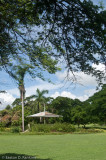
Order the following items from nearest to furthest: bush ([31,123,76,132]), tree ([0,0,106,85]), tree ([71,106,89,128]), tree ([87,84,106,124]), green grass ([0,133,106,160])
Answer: tree ([0,0,106,85]) < green grass ([0,133,106,160]) < bush ([31,123,76,132]) < tree ([87,84,106,124]) < tree ([71,106,89,128])

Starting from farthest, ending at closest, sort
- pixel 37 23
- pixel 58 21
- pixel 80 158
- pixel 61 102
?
pixel 61 102, pixel 80 158, pixel 37 23, pixel 58 21

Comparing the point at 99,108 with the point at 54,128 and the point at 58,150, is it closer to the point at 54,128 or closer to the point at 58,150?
the point at 54,128

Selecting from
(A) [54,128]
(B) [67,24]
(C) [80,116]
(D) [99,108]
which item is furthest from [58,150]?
(C) [80,116]

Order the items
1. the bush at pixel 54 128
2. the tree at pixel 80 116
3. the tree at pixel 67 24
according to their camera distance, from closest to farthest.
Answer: the tree at pixel 67 24 → the bush at pixel 54 128 → the tree at pixel 80 116

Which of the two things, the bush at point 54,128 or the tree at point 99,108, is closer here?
the bush at point 54,128

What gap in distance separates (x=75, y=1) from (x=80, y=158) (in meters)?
6.28

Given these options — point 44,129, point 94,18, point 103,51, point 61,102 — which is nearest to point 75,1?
point 94,18

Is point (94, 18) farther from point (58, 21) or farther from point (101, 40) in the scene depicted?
point (58, 21)

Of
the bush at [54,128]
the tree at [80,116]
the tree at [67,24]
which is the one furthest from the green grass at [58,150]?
the tree at [80,116]

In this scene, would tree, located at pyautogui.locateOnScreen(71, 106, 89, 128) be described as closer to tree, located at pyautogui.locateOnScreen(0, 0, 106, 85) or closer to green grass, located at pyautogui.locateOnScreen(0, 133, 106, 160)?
green grass, located at pyautogui.locateOnScreen(0, 133, 106, 160)

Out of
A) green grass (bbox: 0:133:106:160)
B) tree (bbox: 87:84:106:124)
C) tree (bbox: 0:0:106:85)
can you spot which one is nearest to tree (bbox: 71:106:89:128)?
tree (bbox: 87:84:106:124)

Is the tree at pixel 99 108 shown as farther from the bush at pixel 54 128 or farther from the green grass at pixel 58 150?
the green grass at pixel 58 150

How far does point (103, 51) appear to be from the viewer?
4.11 metres

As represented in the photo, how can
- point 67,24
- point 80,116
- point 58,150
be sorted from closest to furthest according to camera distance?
point 67,24, point 58,150, point 80,116
